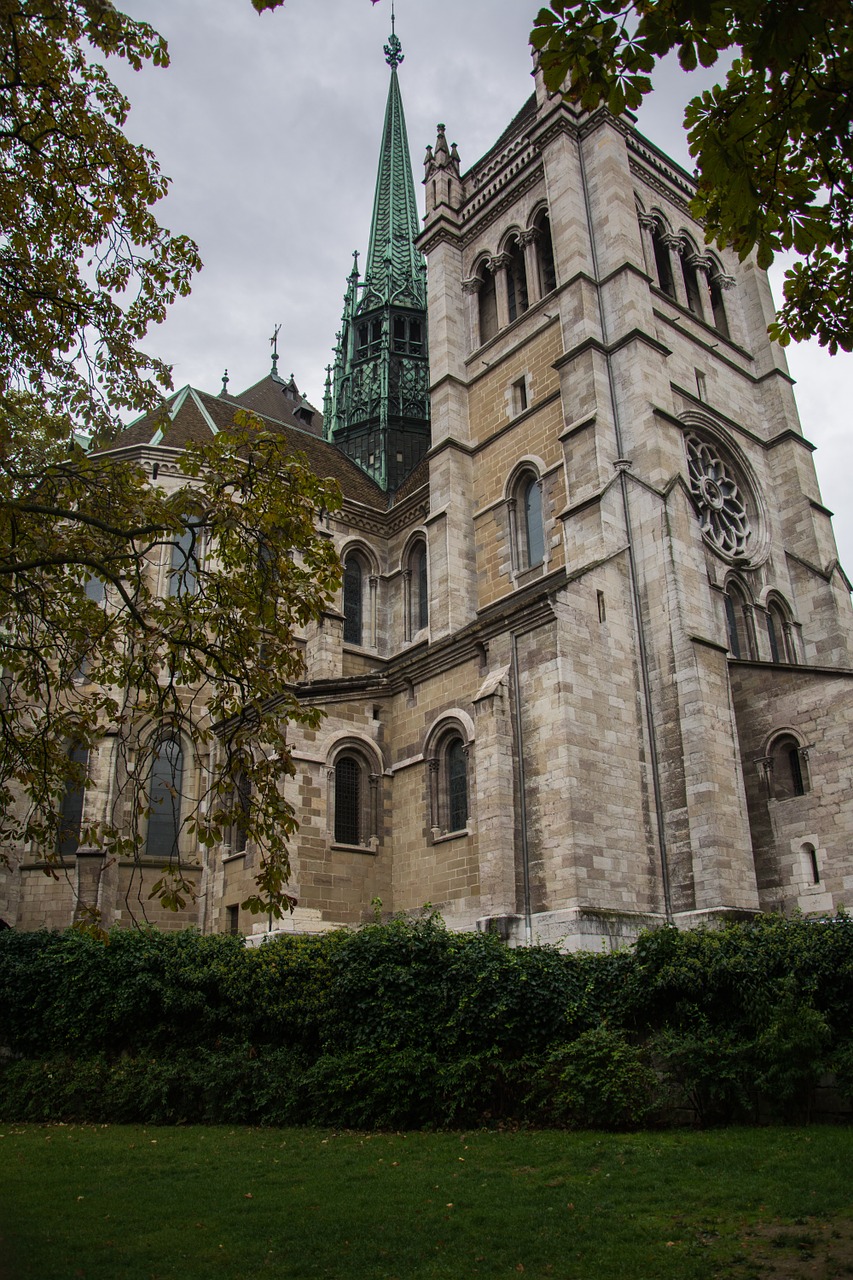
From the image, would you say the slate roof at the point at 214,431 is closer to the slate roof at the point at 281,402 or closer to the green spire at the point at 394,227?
the slate roof at the point at 281,402

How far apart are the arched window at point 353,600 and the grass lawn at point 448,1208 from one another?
1824 centimetres

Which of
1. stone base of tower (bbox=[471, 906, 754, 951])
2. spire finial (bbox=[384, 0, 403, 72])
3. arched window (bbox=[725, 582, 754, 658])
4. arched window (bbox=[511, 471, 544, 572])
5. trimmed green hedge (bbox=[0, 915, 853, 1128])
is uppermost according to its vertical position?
spire finial (bbox=[384, 0, 403, 72])

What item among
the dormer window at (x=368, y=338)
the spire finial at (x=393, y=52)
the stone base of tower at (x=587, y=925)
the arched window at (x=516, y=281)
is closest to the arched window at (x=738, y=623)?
the stone base of tower at (x=587, y=925)

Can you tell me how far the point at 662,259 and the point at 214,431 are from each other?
45.9 feet

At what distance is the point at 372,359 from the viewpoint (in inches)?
1459

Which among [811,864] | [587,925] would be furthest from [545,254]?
[587,925]

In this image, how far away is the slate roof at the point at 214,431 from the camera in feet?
91.4

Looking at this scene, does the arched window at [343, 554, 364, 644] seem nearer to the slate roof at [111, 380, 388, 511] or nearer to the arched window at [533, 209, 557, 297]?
the slate roof at [111, 380, 388, 511]

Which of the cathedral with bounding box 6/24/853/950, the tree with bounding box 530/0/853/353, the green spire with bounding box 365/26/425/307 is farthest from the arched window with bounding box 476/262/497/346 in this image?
the tree with bounding box 530/0/853/353

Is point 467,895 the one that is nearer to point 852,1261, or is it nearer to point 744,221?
point 852,1261

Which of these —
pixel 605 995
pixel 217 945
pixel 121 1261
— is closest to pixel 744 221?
pixel 121 1261

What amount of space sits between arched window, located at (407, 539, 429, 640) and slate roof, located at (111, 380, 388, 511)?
98.7 inches

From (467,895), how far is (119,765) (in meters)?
9.46

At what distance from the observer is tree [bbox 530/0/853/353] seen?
498 centimetres
